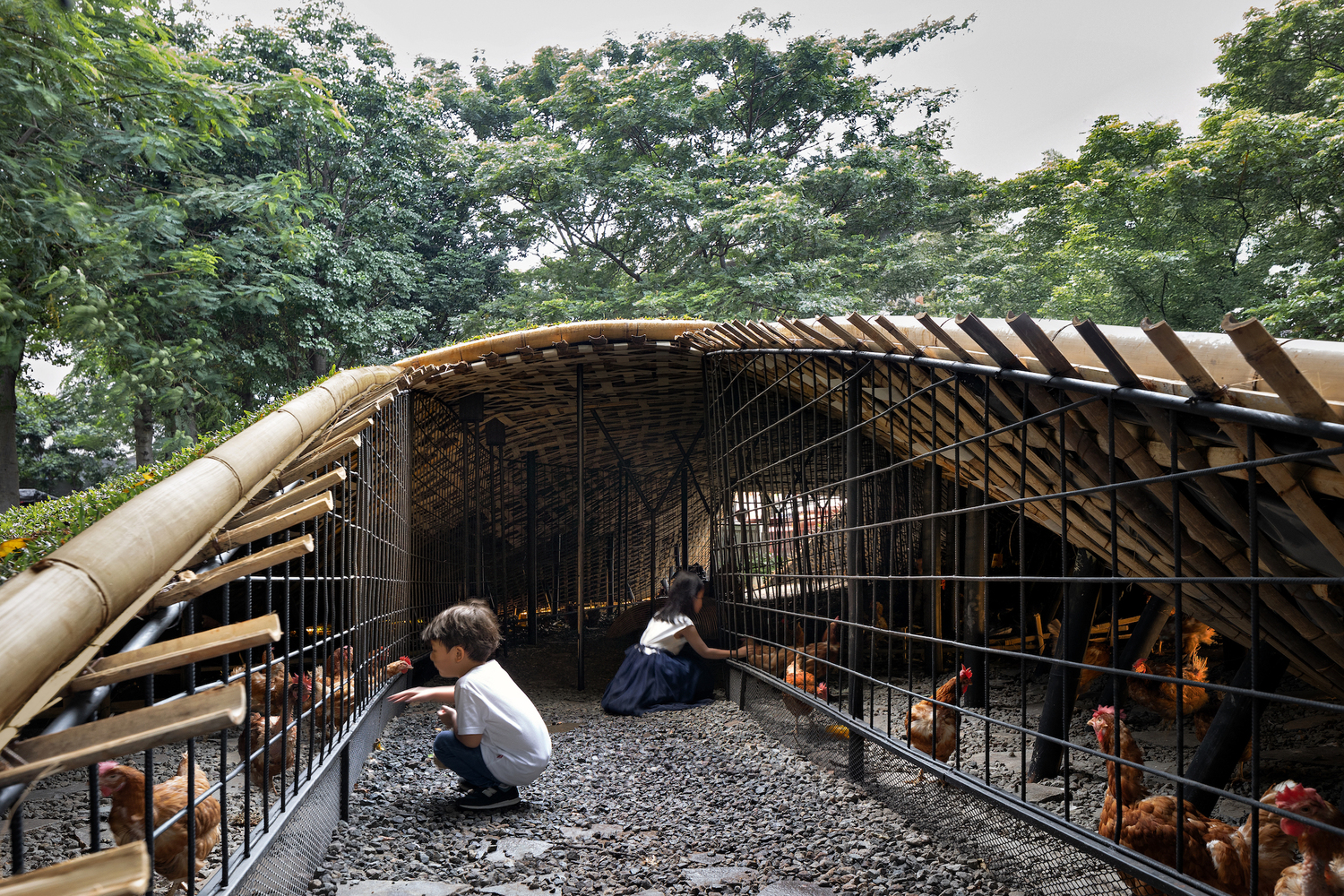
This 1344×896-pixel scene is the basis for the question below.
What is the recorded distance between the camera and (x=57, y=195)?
802cm

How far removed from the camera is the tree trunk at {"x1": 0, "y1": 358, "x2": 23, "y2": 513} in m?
10.2

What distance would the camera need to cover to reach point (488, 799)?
10.5ft

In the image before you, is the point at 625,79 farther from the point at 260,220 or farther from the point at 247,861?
the point at 247,861

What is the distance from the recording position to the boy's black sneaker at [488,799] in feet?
10.4

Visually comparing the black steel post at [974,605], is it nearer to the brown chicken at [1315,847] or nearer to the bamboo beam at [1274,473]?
the brown chicken at [1315,847]

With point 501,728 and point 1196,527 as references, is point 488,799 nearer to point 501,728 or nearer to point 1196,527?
point 501,728

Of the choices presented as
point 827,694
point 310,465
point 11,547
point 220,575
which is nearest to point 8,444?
point 11,547

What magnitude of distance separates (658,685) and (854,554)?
220 centimetres

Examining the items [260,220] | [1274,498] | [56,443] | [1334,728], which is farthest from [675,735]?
[56,443]

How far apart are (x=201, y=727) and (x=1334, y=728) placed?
4189 mm

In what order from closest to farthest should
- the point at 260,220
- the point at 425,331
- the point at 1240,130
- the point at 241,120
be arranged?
the point at 241,120, the point at 1240,130, the point at 260,220, the point at 425,331

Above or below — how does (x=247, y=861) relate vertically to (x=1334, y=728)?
above

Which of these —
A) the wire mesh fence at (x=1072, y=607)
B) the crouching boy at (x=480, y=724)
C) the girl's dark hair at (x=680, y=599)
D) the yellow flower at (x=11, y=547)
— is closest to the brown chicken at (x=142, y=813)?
the crouching boy at (x=480, y=724)

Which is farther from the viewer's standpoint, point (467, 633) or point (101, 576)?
point (467, 633)
